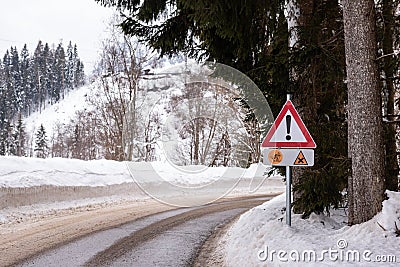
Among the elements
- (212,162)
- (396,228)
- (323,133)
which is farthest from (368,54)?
(212,162)

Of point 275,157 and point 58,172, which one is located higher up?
point 275,157

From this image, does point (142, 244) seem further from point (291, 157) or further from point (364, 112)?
point (364, 112)

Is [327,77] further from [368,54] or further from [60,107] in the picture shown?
[60,107]

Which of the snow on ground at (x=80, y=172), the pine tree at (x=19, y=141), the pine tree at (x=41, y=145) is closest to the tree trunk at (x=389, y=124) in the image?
the snow on ground at (x=80, y=172)

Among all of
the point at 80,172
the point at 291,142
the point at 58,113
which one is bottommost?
the point at 80,172

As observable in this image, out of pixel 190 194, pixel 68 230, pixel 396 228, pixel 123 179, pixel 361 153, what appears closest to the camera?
pixel 396 228

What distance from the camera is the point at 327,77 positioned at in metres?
6.54

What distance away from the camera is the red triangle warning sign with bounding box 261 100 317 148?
16.5ft

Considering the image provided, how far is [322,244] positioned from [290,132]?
137 centimetres

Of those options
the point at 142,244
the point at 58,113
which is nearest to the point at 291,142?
the point at 142,244

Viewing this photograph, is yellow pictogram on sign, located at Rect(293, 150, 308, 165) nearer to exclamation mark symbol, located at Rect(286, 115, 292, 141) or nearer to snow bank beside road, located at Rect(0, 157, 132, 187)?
exclamation mark symbol, located at Rect(286, 115, 292, 141)

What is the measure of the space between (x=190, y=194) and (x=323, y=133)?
11.5m

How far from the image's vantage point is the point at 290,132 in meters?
5.06

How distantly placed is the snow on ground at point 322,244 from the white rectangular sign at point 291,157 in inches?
36.2
